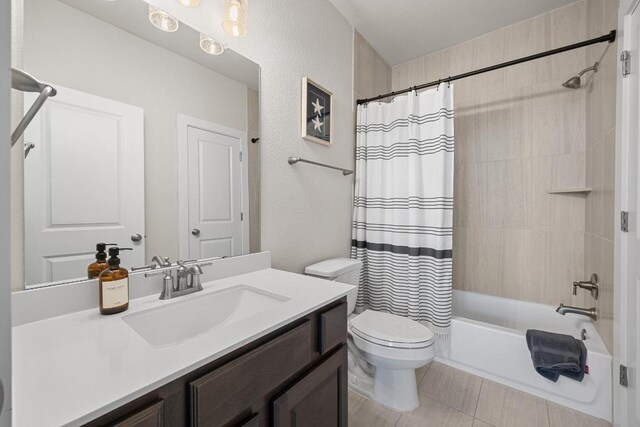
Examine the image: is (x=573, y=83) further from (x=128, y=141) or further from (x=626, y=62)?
(x=128, y=141)

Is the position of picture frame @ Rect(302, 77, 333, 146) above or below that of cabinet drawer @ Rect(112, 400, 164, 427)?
above

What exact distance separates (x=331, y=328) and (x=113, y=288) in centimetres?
71

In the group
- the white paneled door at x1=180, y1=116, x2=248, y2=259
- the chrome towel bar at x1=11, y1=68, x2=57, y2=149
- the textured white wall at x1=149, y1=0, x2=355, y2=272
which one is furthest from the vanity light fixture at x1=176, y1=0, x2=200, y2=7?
the chrome towel bar at x1=11, y1=68, x2=57, y2=149

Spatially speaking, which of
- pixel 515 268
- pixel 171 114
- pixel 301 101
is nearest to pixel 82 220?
pixel 171 114

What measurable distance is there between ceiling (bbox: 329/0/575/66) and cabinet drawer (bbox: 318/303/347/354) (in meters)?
2.04

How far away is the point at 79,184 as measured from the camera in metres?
0.86

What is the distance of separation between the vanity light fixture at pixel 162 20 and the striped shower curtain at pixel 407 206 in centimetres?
144

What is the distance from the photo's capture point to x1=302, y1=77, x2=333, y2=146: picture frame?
1.66 meters

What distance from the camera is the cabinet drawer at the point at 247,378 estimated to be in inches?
23.5

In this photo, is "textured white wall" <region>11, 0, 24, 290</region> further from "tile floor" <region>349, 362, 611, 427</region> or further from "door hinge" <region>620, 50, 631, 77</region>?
"door hinge" <region>620, 50, 631, 77</region>

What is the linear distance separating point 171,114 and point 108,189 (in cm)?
37

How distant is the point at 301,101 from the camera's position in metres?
1.66

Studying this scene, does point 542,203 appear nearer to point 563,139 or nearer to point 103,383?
point 563,139

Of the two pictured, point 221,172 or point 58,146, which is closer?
point 58,146
